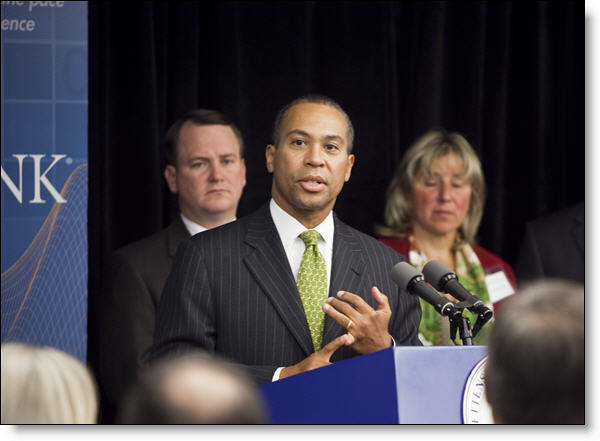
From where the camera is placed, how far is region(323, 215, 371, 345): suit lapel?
9.39 ft

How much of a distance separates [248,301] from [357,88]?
1.41 m

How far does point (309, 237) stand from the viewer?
2930 millimetres

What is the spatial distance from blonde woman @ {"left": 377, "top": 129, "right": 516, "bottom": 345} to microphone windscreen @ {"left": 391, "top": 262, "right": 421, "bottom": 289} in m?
1.39

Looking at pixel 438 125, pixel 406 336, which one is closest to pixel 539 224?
pixel 438 125

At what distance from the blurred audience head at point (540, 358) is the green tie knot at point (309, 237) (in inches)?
60.6

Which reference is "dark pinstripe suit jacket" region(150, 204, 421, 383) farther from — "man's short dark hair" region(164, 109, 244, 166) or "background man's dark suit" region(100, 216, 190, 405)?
"man's short dark hair" region(164, 109, 244, 166)

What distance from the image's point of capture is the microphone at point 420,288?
2.23 metres

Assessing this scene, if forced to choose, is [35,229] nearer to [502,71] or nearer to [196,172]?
[196,172]

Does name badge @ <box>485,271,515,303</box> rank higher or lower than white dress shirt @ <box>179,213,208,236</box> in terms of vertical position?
lower

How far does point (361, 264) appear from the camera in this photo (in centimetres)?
296

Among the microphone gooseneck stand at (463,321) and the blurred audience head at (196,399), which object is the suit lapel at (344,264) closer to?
the microphone gooseneck stand at (463,321)

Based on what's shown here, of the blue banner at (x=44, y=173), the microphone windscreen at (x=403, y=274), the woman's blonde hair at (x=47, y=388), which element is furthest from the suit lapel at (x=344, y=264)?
the woman's blonde hair at (x=47, y=388)

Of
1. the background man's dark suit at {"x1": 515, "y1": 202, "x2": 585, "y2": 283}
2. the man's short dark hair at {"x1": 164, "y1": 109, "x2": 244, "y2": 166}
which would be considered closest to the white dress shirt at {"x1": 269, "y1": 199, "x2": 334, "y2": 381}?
the man's short dark hair at {"x1": 164, "y1": 109, "x2": 244, "y2": 166}

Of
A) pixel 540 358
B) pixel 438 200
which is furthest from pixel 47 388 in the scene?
pixel 438 200
